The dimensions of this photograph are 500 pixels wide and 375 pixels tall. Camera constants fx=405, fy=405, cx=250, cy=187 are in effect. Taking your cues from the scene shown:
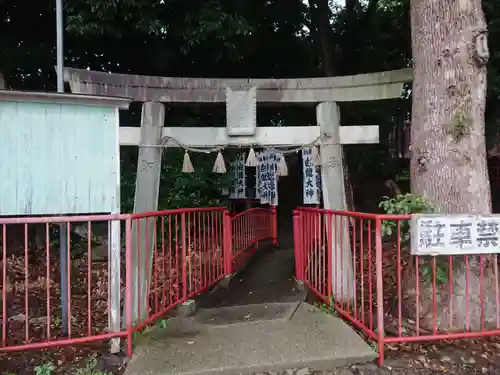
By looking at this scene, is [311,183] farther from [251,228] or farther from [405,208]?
[405,208]

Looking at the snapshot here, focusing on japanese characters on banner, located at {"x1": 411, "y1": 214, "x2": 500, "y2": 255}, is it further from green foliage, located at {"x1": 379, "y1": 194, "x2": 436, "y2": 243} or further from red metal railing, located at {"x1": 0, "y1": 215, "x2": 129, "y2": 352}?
red metal railing, located at {"x1": 0, "y1": 215, "x2": 129, "y2": 352}

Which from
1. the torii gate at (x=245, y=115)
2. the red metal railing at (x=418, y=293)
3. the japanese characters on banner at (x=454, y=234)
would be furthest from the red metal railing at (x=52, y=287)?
the japanese characters on banner at (x=454, y=234)

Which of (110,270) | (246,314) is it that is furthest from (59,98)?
(246,314)

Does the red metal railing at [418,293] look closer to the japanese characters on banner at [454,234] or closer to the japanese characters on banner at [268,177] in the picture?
the japanese characters on banner at [454,234]

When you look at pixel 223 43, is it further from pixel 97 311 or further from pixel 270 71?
pixel 97 311

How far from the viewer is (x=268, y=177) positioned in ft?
39.0

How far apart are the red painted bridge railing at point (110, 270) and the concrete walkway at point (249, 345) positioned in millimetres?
316

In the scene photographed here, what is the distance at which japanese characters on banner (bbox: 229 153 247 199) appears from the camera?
11.3m

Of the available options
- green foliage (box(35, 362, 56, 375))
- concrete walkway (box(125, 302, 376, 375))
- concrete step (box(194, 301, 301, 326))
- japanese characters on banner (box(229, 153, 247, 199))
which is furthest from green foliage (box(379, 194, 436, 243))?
japanese characters on banner (box(229, 153, 247, 199))

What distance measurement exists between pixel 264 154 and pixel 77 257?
5.80 metres

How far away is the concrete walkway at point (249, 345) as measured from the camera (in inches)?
138

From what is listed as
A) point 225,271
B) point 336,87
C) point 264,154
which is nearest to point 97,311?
point 225,271

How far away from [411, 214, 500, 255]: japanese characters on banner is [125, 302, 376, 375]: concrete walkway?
43.6 inches

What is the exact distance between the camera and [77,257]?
9.36 m
